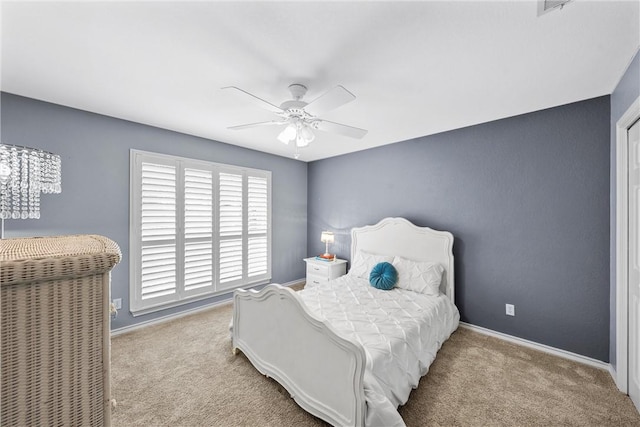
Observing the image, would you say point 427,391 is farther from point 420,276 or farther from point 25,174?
point 25,174

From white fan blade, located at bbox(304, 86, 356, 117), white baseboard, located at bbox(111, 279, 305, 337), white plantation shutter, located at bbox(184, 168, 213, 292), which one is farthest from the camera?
white plantation shutter, located at bbox(184, 168, 213, 292)

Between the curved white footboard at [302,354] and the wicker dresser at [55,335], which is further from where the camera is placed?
the curved white footboard at [302,354]

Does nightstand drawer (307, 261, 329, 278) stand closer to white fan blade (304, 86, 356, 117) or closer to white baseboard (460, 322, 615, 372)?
white baseboard (460, 322, 615, 372)

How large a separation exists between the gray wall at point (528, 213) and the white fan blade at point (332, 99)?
204 centimetres

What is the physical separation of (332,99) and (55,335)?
70.8 inches

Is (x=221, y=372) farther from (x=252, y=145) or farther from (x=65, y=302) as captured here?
(x=252, y=145)

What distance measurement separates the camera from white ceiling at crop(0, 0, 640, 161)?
56.4 inches

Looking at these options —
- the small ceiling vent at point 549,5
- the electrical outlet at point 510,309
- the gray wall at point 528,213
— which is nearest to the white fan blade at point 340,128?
the small ceiling vent at point 549,5

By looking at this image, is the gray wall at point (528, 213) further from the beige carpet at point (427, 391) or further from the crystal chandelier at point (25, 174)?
the crystal chandelier at point (25, 174)

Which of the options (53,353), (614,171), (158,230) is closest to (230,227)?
(158,230)

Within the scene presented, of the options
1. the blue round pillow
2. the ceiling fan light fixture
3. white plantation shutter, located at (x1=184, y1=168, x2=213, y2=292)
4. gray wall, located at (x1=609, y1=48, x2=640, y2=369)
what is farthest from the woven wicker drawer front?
gray wall, located at (x1=609, y1=48, x2=640, y2=369)

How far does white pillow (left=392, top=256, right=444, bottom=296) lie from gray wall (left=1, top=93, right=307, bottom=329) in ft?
8.63

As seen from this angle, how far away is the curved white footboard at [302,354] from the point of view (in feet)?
5.14

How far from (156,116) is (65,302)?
114 inches
